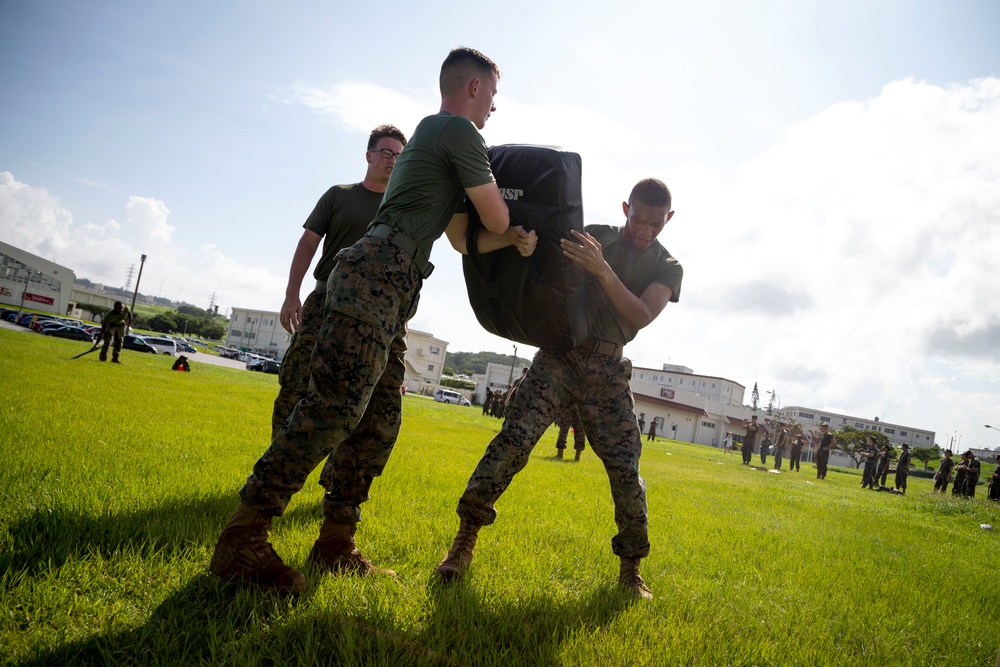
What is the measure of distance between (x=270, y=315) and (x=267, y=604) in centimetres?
12376

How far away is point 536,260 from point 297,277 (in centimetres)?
228

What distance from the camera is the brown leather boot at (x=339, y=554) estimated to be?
104 inches

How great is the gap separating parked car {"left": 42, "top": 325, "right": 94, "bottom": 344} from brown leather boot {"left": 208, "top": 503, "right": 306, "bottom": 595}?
47.6 m

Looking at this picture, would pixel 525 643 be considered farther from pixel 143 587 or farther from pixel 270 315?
pixel 270 315

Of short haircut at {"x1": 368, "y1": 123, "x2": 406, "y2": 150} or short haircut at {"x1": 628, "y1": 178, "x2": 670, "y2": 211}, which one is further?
short haircut at {"x1": 368, "y1": 123, "x2": 406, "y2": 150}

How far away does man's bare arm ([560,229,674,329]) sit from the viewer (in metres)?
2.72

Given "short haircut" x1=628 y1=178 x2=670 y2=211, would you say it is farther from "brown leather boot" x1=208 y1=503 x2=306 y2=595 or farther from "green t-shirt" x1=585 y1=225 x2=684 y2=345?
"brown leather boot" x1=208 y1=503 x2=306 y2=595

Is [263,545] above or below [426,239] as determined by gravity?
below

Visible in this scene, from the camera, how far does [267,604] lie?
7.02ft

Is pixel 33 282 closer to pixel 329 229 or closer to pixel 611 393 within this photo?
pixel 329 229

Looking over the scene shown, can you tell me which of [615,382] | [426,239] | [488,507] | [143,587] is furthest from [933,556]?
[143,587]

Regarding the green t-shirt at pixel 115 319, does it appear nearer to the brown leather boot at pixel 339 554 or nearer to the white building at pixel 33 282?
the brown leather boot at pixel 339 554

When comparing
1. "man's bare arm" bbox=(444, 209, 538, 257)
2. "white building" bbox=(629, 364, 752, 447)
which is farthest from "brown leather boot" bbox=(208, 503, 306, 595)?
"white building" bbox=(629, 364, 752, 447)

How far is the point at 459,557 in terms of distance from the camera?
293cm
